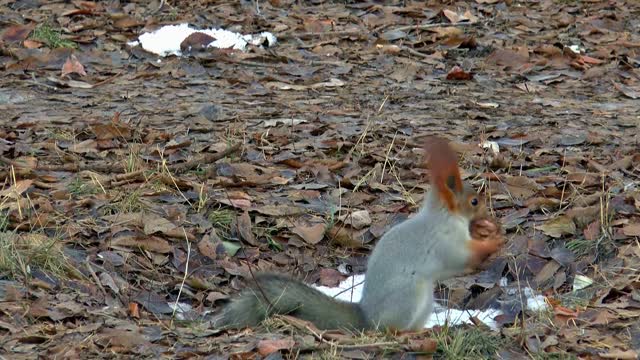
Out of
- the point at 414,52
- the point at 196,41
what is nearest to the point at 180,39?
the point at 196,41

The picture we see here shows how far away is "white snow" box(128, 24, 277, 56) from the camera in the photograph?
324 inches

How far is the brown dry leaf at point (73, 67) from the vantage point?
7.77 m

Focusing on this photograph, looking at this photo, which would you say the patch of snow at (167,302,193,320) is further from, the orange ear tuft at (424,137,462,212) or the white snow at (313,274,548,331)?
the orange ear tuft at (424,137,462,212)

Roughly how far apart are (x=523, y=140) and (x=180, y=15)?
3294mm

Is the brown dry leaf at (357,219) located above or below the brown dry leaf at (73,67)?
above

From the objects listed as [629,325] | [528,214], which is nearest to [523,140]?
[528,214]

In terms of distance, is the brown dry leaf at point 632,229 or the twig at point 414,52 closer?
the brown dry leaf at point 632,229

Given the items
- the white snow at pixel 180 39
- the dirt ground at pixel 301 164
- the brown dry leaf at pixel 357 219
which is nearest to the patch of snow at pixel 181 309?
the dirt ground at pixel 301 164

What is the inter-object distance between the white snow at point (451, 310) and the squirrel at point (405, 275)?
0.23 metres

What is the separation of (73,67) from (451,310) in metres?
3.86

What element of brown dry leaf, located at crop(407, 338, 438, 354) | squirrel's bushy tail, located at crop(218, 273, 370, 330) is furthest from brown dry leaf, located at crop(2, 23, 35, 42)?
brown dry leaf, located at crop(407, 338, 438, 354)

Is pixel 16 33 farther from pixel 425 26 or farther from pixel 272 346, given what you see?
pixel 272 346

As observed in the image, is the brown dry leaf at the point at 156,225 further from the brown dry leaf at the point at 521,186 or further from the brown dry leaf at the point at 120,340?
the brown dry leaf at the point at 521,186

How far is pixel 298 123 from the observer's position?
684 cm
